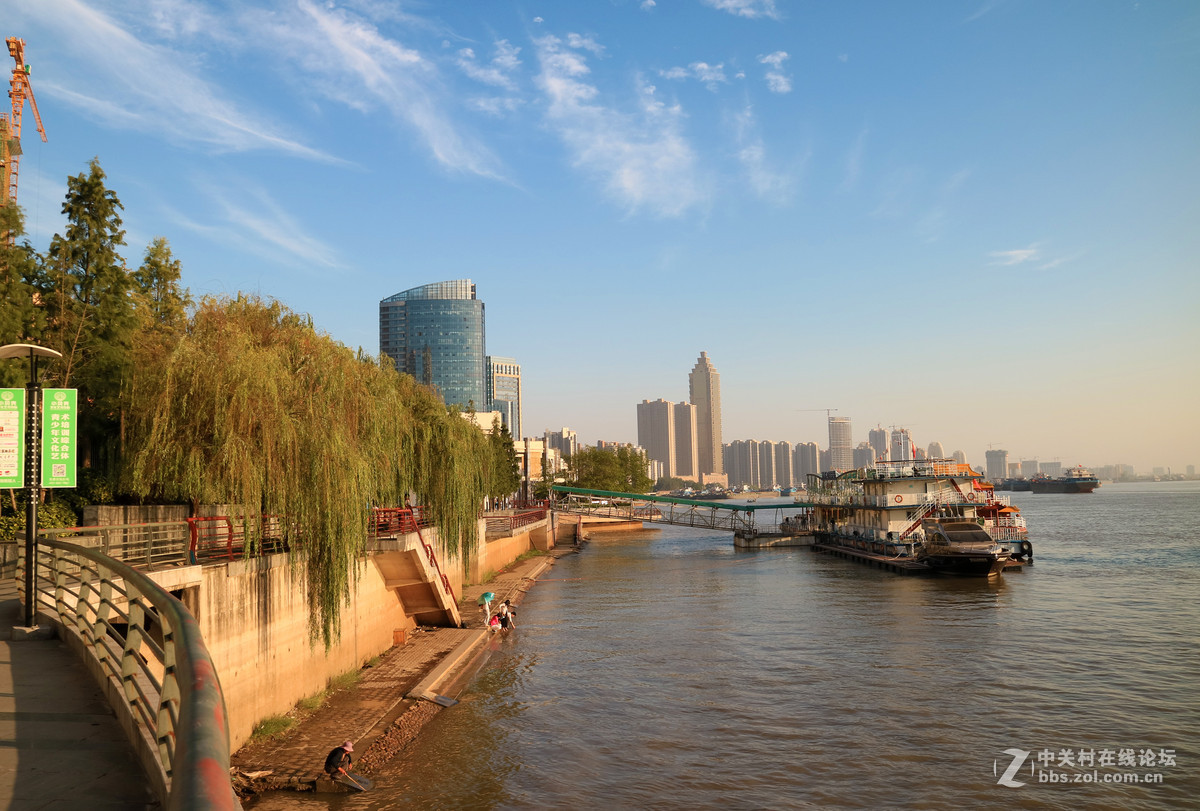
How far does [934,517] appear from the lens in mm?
54500

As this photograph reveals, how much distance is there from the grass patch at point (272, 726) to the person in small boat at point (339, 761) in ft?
5.94

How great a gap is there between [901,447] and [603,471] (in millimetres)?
58377

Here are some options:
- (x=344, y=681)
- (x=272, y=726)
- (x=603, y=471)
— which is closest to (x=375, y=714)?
(x=344, y=681)

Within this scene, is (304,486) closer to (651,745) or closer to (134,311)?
(651,745)

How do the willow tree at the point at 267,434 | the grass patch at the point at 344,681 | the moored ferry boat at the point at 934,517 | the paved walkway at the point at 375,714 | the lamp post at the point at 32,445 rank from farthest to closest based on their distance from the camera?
the moored ferry boat at the point at 934,517, the grass patch at the point at 344,681, the willow tree at the point at 267,434, the paved walkway at the point at 375,714, the lamp post at the point at 32,445

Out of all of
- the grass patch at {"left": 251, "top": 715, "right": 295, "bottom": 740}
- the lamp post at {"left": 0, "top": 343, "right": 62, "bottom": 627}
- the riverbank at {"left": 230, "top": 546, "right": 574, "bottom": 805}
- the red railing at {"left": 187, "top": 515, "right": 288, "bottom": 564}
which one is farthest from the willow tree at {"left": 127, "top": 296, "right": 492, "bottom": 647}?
the lamp post at {"left": 0, "top": 343, "right": 62, "bottom": 627}

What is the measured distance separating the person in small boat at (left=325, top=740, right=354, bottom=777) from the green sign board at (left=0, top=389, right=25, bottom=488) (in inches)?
283

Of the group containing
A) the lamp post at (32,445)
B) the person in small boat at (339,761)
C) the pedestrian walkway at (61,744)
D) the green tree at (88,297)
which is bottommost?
the person in small boat at (339,761)

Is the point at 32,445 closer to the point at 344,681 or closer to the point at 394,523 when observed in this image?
the point at 344,681

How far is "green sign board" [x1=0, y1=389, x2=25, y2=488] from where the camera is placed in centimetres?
1234

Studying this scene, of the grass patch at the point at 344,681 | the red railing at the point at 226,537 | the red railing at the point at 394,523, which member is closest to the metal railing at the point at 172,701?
the red railing at the point at 226,537

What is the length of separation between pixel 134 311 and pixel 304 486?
1448cm

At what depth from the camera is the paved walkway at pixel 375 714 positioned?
14906mm

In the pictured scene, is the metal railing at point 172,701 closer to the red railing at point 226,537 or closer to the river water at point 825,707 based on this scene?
the red railing at point 226,537
